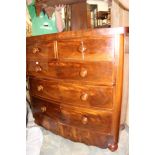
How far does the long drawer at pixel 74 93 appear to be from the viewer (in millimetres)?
670

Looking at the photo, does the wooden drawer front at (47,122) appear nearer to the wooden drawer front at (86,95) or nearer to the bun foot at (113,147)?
the wooden drawer front at (86,95)

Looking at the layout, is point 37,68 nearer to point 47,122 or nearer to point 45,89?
point 45,89

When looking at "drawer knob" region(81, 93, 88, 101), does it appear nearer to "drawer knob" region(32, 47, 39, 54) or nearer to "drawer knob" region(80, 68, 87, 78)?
"drawer knob" region(80, 68, 87, 78)

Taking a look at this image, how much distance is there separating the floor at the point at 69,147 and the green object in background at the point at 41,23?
1.21 feet

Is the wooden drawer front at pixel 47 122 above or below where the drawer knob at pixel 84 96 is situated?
below

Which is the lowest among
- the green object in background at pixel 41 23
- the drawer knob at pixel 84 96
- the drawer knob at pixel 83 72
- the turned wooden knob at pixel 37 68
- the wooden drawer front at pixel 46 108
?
the wooden drawer front at pixel 46 108

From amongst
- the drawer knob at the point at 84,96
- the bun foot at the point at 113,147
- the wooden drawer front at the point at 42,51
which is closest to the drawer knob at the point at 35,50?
the wooden drawer front at the point at 42,51

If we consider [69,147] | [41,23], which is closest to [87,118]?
[69,147]

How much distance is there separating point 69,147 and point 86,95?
0.20m

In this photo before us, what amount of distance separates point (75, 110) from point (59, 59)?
0.22 meters
